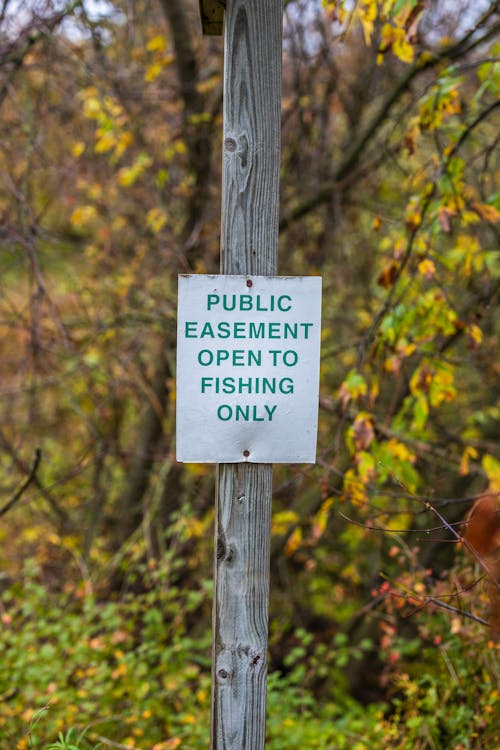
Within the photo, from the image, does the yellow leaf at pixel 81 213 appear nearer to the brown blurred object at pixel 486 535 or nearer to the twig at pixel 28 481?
the twig at pixel 28 481

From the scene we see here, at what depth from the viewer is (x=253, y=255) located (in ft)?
6.36

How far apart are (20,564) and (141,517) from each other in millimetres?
1143

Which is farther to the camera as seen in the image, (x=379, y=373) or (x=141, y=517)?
(x=141, y=517)

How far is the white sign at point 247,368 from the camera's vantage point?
1.91 metres

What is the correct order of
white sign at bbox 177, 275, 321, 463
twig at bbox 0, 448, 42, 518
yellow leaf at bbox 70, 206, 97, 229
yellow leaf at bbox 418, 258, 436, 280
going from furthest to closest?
yellow leaf at bbox 70, 206, 97, 229, twig at bbox 0, 448, 42, 518, yellow leaf at bbox 418, 258, 436, 280, white sign at bbox 177, 275, 321, 463

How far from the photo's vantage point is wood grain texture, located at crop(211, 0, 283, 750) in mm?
1931

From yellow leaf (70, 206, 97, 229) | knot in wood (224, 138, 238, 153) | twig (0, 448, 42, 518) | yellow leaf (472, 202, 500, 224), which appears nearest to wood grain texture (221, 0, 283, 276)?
knot in wood (224, 138, 238, 153)

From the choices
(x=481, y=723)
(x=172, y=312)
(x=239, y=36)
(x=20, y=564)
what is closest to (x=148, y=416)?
(x=172, y=312)

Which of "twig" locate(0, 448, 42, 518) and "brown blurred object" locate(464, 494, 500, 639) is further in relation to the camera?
"twig" locate(0, 448, 42, 518)

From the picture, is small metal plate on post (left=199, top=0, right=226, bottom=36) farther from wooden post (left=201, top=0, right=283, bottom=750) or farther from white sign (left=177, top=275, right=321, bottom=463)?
white sign (left=177, top=275, right=321, bottom=463)

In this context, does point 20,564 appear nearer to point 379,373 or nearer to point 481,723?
point 379,373

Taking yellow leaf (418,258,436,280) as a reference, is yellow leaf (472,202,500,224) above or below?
above

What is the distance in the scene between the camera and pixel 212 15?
7.09 ft

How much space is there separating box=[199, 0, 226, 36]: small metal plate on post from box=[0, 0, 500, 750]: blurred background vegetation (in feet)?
1.67
